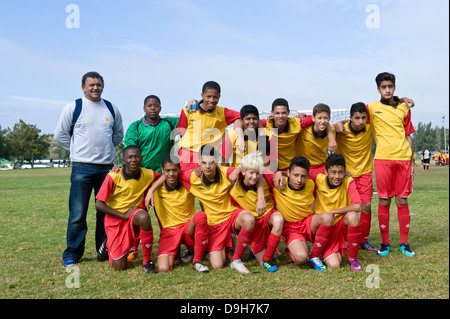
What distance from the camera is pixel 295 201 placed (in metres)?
4.49

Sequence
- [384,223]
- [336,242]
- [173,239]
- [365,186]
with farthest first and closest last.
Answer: [365,186] → [384,223] → [173,239] → [336,242]

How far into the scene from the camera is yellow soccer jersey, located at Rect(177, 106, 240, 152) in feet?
16.4

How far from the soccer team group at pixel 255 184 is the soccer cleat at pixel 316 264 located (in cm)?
1

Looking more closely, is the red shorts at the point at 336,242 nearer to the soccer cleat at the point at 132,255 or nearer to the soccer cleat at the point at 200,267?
the soccer cleat at the point at 200,267

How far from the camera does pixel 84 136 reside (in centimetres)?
465

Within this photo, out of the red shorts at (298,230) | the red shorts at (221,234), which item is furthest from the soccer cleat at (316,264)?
the red shorts at (221,234)

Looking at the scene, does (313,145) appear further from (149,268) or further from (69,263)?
(69,263)

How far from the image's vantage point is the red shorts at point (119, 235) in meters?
4.32

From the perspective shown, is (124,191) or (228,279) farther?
(124,191)

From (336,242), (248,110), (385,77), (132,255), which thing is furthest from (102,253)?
(385,77)

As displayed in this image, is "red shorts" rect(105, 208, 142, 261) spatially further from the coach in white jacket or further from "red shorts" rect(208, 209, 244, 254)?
"red shorts" rect(208, 209, 244, 254)

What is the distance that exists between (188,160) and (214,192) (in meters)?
0.82

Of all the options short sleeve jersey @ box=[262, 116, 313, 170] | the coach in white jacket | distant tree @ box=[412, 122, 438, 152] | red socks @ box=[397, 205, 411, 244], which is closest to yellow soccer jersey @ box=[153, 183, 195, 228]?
the coach in white jacket
